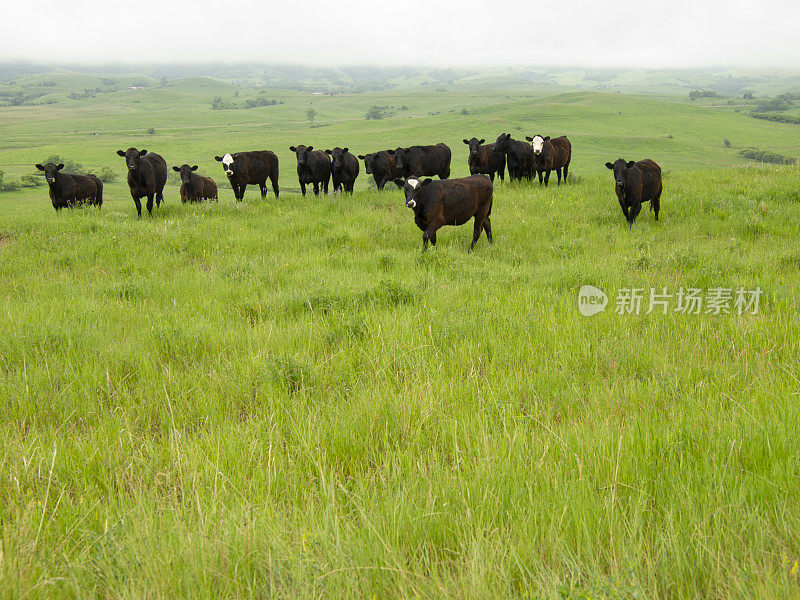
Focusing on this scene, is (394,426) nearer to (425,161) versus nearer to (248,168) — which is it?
(248,168)

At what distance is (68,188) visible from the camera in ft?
54.1

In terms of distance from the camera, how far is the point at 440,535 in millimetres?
2061

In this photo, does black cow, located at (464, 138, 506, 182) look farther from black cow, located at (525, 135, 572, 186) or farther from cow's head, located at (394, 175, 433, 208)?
cow's head, located at (394, 175, 433, 208)

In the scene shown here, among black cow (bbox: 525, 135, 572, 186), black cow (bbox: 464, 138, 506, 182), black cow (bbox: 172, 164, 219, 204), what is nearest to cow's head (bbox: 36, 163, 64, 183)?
black cow (bbox: 172, 164, 219, 204)

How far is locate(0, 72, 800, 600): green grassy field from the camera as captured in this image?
1.86 m

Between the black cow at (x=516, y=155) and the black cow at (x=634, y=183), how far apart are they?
361 inches

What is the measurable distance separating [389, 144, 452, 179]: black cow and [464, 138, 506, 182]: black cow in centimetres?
112

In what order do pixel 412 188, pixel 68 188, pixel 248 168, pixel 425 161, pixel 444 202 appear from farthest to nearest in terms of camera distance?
pixel 425 161
pixel 248 168
pixel 68 188
pixel 444 202
pixel 412 188

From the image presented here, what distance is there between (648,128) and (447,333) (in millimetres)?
127149

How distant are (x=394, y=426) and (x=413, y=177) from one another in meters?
8.16

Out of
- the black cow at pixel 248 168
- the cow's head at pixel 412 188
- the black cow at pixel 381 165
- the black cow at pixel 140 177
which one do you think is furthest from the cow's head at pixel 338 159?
the cow's head at pixel 412 188

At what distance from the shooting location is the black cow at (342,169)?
19.2m

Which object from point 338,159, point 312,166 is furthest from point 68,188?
point 338,159

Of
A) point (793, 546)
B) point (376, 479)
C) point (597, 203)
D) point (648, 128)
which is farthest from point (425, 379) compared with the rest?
point (648, 128)
